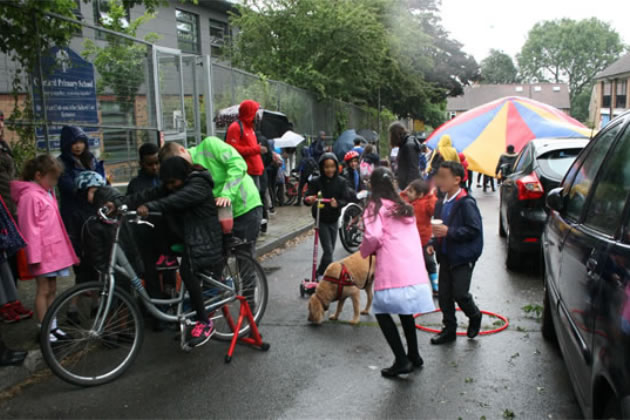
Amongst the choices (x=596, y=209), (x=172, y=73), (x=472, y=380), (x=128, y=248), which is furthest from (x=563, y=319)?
(x=172, y=73)

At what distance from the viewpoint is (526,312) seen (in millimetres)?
5789

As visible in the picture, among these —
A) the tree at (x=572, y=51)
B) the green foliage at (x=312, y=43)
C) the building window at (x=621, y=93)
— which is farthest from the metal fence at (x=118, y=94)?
the tree at (x=572, y=51)

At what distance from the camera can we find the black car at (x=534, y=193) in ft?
22.8

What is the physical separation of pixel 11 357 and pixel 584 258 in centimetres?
398

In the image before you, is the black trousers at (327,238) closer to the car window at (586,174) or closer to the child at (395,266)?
the child at (395,266)

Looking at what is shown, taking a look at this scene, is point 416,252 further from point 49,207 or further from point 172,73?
point 172,73

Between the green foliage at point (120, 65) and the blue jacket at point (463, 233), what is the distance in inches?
202

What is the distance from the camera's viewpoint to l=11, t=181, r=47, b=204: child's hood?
4.74 metres

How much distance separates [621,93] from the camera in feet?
188

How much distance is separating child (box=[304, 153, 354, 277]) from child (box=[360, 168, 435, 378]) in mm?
2361

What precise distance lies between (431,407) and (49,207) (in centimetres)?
338

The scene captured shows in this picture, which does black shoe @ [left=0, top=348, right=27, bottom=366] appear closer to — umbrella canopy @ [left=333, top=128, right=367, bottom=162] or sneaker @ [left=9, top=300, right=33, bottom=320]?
sneaker @ [left=9, top=300, right=33, bottom=320]

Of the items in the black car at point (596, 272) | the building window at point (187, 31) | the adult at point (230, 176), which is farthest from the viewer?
the building window at point (187, 31)

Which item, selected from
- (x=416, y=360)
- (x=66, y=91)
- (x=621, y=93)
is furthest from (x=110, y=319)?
(x=621, y=93)
